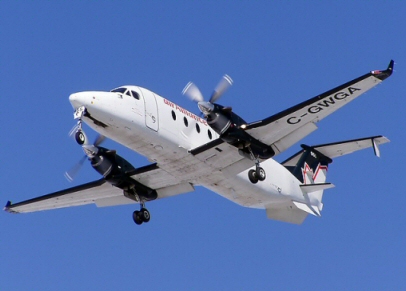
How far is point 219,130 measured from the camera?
23188mm

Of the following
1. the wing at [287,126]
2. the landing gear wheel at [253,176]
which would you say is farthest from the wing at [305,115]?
the landing gear wheel at [253,176]

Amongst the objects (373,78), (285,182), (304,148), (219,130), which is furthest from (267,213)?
(373,78)

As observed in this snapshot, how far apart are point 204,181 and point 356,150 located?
5486 millimetres

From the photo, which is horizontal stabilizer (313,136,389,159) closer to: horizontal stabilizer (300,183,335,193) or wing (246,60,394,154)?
horizontal stabilizer (300,183,335,193)

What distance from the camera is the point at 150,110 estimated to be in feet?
74.1

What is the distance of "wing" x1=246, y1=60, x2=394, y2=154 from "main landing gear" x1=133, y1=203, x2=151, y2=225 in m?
4.88

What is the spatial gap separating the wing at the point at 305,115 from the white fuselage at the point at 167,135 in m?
1.67

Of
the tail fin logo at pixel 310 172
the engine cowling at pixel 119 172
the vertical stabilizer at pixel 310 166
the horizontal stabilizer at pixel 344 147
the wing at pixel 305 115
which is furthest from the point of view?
the tail fin logo at pixel 310 172

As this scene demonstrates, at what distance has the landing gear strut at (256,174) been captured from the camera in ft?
77.6

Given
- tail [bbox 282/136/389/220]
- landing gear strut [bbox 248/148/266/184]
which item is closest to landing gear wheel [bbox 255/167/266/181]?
landing gear strut [bbox 248/148/266/184]

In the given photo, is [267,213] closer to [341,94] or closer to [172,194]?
[172,194]

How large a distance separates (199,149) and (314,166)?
6949 mm

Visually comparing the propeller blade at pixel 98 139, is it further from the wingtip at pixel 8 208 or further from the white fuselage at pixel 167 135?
the wingtip at pixel 8 208

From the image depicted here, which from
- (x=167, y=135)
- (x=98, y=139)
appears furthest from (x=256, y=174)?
(x=98, y=139)
